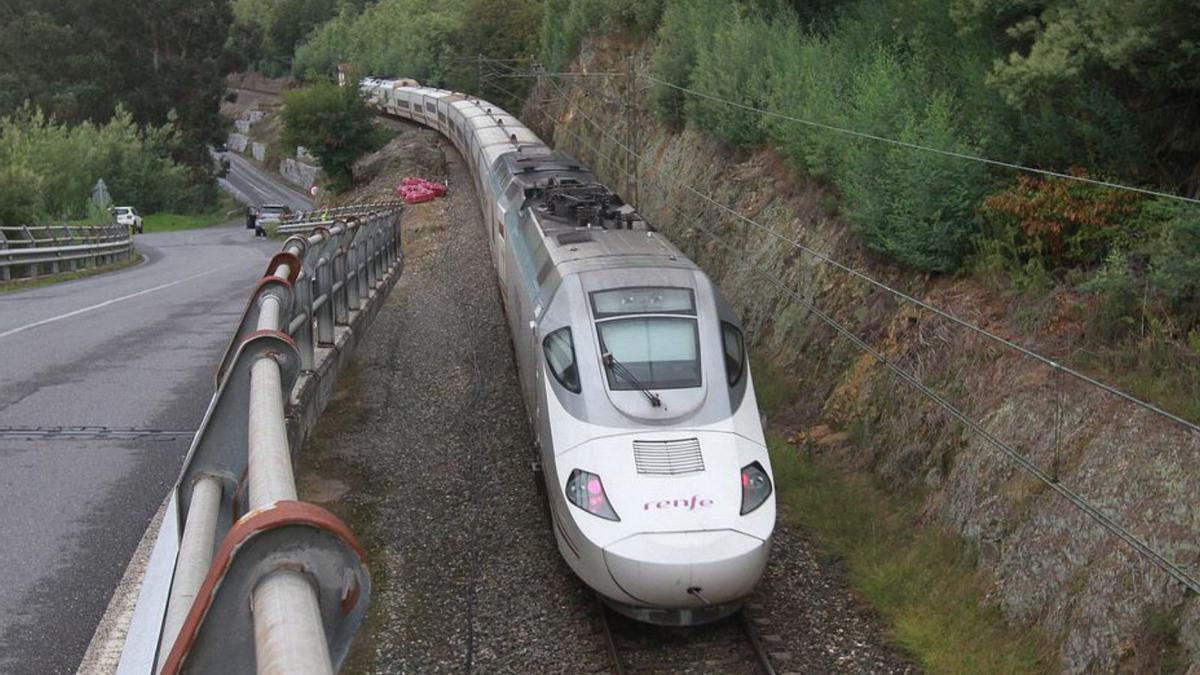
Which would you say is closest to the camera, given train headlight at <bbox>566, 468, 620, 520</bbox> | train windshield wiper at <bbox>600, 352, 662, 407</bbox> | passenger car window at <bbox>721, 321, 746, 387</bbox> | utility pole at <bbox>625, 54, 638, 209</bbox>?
train headlight at <bbox>566, 468, 620, 520</bbox>

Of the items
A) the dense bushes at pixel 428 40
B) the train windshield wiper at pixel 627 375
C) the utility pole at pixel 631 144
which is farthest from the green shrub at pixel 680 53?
the dense bushes at pixel 428 40

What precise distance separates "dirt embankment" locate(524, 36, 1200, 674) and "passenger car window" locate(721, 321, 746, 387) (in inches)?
78.8

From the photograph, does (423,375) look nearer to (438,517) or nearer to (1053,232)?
(438,517)

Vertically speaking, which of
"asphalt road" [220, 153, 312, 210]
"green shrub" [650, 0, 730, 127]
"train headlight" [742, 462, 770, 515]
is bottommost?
"asphalt road" [220, 153, 312, 210]

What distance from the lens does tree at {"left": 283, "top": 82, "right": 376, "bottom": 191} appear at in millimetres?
50344

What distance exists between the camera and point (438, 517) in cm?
1261

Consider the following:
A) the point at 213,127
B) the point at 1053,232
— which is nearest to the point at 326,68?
the point at 213,127

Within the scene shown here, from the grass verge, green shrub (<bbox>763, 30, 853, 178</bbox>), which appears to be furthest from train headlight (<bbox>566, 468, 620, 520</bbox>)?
green shrub (<bbox>763, 30, 853, 178</bbox>)

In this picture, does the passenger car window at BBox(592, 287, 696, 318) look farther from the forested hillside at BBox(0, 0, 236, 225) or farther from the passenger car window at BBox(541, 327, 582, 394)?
A: the forested hillside at BBox(0, 0, 236, 225)

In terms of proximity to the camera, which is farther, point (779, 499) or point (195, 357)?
point (195, 357)

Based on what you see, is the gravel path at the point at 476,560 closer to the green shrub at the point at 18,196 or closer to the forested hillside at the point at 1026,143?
the forested hillside at the point at 1026,143

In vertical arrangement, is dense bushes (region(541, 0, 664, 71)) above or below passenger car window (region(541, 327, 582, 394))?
above

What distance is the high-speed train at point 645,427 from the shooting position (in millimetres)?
9508

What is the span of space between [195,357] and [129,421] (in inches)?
150
